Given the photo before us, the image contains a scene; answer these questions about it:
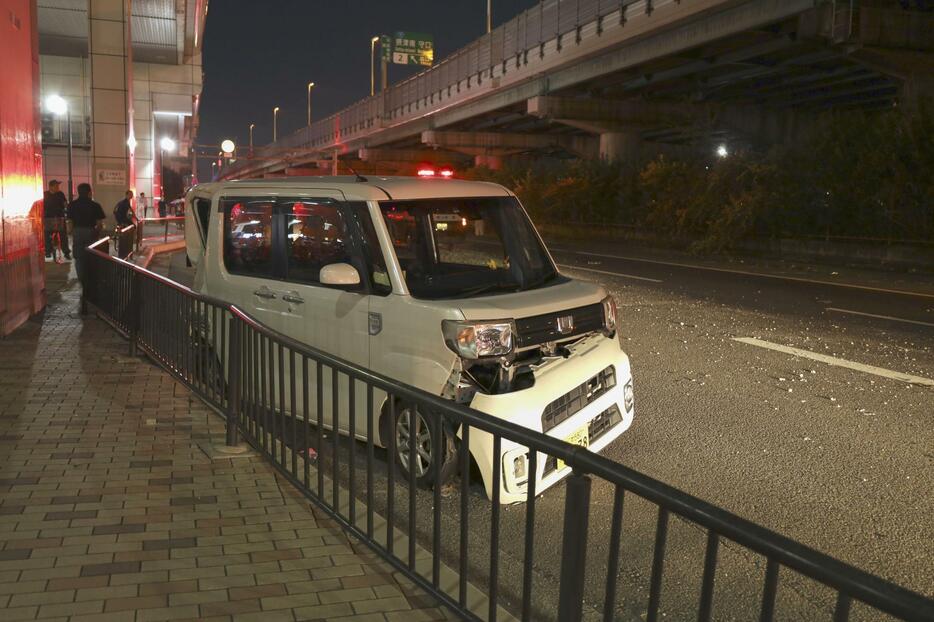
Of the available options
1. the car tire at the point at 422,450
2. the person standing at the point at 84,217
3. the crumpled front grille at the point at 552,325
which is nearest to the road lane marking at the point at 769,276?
the crumpled front grille at the point at 552,325

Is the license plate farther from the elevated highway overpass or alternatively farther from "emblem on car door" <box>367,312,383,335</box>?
the elevated highway overpass

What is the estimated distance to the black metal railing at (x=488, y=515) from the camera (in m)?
2.46

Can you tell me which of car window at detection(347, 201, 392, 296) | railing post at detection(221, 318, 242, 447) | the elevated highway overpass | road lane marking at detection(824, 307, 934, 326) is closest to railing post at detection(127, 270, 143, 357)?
railing post at detection(221, 318, 242, 447)

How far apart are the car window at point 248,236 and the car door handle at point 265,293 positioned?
5.1 inches

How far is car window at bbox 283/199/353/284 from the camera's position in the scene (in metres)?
6.26

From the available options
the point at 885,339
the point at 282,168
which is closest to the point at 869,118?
the point at 885,339

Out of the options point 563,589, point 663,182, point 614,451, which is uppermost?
point 663,182

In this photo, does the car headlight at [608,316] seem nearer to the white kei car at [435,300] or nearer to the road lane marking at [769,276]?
the white kei car at [435,300]

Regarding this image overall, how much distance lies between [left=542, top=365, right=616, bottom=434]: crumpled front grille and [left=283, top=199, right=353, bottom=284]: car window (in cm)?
178

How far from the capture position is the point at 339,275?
18.7 feet

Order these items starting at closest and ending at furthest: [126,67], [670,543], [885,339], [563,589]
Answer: [563,589]
[670,543]
[885,339]
[126,67]

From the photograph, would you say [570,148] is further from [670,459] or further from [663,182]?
[670,459]

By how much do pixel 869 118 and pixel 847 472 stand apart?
21486mm

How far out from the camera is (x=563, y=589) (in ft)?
9.58
